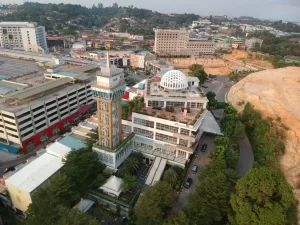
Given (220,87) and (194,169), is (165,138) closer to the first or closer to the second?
(194,169)

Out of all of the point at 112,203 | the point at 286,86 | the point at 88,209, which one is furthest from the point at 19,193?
the point at 286,86

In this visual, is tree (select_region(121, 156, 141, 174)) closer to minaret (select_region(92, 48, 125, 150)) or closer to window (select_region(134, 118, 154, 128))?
minaret (select_region(92, 48, 125, 150))

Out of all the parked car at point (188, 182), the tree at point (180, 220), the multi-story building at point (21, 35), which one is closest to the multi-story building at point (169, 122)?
the parked car at point (188, 182)

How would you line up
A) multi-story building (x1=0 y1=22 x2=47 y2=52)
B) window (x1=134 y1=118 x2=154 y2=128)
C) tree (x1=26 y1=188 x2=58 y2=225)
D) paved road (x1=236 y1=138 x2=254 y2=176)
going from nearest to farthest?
tree (x1=26 y1=188 x2=58 y2=225)
window (x1=134 y1=118 x2=154 y2=128)
paved road (x1=236 y1=138 x2=254 y2=176)
multi-story building (x1=0 y1=22 x2=47 y2=52)

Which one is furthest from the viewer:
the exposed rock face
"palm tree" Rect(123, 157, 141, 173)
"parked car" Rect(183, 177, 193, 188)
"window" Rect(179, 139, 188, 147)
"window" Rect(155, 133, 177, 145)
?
the exposed rock face

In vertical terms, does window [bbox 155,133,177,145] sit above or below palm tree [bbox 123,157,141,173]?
above

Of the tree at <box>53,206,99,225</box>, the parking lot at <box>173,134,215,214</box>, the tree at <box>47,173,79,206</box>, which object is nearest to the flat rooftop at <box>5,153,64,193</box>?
the tree at <box>47,173,79,206</box>

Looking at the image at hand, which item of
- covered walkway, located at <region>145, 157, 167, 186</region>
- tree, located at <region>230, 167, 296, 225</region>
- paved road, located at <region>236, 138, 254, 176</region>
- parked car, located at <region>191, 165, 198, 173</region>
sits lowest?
paved road, located at <region>236, 138, 254, 176</region>

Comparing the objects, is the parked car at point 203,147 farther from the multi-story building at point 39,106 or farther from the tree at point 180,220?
the multi-story building at point 39,106

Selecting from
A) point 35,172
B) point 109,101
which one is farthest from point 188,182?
point 35,172
